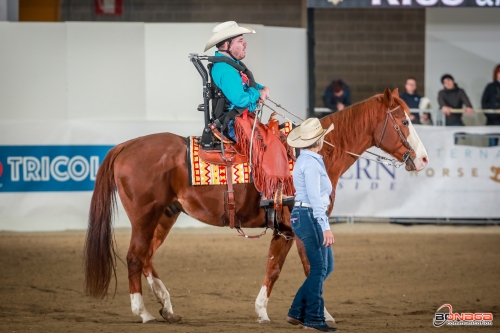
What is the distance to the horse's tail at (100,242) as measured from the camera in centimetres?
668

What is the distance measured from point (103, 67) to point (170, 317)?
633 cm

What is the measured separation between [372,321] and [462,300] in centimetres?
141

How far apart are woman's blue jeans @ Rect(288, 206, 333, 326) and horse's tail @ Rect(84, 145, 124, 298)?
1.80m

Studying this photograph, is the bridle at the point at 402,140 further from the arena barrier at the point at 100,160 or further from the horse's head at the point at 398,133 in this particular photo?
the arena barrier at the point at 100,160

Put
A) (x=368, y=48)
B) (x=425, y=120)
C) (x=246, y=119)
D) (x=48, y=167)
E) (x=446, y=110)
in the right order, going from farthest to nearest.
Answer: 1. (x=368, y=48)
2. (x=425, y=120)
3. (x=446, y=110)
4. (x=48, y=167)
5. (x=246, y=119)

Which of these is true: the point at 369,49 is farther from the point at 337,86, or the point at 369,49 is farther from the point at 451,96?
the point at 451,96

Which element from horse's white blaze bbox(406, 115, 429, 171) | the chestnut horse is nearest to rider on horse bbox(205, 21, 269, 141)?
the chestnut horse

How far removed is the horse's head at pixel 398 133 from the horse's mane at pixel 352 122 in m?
0.02

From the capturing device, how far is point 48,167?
39.1 ft

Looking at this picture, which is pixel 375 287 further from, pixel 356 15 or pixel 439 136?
pixel 356 15

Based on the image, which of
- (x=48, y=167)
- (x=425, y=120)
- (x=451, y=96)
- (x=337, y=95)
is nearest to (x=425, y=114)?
(x=425, y=120)

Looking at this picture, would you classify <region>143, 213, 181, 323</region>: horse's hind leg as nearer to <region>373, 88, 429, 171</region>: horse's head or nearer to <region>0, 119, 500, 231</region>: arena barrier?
<region>373, 88, 429, 171</region>: horse's head

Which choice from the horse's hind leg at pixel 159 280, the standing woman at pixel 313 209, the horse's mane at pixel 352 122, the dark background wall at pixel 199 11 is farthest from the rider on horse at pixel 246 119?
the dark background wall at pixel 199 11

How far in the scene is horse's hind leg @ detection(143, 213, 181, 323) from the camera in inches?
263
